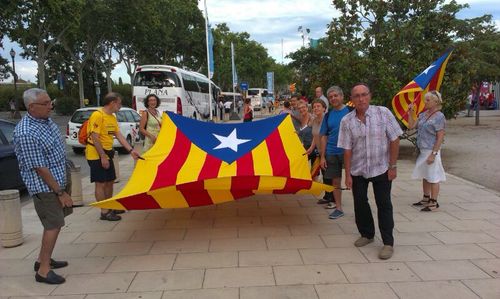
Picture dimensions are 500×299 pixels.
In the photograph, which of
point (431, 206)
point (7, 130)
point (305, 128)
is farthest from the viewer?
point (7, 130)

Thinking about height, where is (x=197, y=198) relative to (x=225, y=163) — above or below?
below

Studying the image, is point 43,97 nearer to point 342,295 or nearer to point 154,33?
point 342,295

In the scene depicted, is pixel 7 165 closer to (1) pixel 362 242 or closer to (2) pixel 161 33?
(1) pixel 362 242

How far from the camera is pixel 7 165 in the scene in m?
7.62

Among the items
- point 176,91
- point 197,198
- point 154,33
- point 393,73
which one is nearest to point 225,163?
point 197,198

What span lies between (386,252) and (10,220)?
4264 mm

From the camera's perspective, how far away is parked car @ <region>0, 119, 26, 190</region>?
7.52 m

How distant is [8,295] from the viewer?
12.9 feet

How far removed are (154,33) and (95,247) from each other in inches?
1150

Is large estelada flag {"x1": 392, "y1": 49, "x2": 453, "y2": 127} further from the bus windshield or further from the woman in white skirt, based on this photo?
the bus windshield

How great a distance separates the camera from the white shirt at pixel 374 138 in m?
4.56

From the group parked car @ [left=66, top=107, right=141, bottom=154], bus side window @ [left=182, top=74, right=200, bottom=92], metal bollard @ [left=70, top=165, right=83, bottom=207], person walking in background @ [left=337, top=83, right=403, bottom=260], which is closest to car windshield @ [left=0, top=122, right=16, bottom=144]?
metal bollard @ [left=70, top=165, right=83, bottom=207]

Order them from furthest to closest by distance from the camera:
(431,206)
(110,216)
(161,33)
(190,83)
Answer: (161,33)
(190,83)
(431,206)
(110,216)

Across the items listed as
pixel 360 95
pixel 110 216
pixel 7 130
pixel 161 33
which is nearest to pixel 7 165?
pixel 7 130
